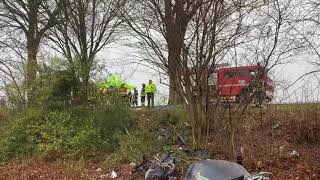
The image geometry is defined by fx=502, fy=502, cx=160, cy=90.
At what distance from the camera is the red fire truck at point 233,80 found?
11727mm

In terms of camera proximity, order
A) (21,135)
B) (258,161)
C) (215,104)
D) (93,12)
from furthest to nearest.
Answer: (93,12), (21,135), (215,104), (258,161)

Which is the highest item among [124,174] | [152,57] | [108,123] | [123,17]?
[123,17]

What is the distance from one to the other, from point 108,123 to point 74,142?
1556 millimetres

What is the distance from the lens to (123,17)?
13648 mm

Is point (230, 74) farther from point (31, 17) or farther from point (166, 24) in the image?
point (31, 17)

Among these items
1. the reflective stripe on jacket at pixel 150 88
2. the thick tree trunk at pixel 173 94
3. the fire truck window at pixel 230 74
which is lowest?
the thick tree trunk at pixel 173 94

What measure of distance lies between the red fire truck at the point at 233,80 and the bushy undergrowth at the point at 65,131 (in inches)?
192

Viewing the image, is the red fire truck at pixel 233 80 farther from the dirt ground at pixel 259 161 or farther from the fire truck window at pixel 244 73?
the dirt ground at pixel 259 161

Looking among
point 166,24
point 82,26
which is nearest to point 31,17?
point 82,26

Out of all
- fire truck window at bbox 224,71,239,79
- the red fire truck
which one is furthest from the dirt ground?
fire truck window at bbox 224,71,239,79

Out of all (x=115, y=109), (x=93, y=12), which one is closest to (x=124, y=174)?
(x=115, y=109)

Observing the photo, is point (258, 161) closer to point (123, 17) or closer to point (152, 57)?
point (152, 57)

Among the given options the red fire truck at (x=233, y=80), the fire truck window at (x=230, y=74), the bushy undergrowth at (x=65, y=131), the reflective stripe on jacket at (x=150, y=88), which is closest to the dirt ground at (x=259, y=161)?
the bushy undergrowth at (x=65, y=131)

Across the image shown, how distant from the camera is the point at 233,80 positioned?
467 inches
